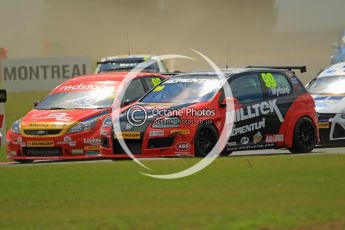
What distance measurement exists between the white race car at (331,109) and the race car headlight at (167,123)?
155 inches

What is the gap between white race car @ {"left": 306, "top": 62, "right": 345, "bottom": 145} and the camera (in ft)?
56.2

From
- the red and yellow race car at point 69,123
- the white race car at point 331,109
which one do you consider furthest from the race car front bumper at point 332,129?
the red and yellow race car at point 69,123

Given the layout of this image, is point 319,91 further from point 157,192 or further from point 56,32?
point 56,32

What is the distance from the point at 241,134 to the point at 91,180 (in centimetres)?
380

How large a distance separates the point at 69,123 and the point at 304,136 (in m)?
3.61

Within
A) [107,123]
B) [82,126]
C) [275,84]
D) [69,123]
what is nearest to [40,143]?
[69,123]

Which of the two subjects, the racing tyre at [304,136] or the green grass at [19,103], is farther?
the green grass at [19,103]

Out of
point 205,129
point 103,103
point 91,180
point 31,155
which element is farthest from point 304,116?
point 91,180

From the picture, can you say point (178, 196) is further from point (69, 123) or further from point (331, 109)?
point (331, 109)

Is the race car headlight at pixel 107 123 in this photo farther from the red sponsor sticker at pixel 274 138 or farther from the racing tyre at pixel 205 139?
the red sponsor sticker at pixel 274 138

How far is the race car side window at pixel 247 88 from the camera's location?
1487 cm

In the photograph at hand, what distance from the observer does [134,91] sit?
54.8 feet

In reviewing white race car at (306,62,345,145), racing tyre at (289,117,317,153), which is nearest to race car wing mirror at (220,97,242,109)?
racing tyre at (289,117,317,153)

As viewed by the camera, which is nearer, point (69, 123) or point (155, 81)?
point (69, 123)
